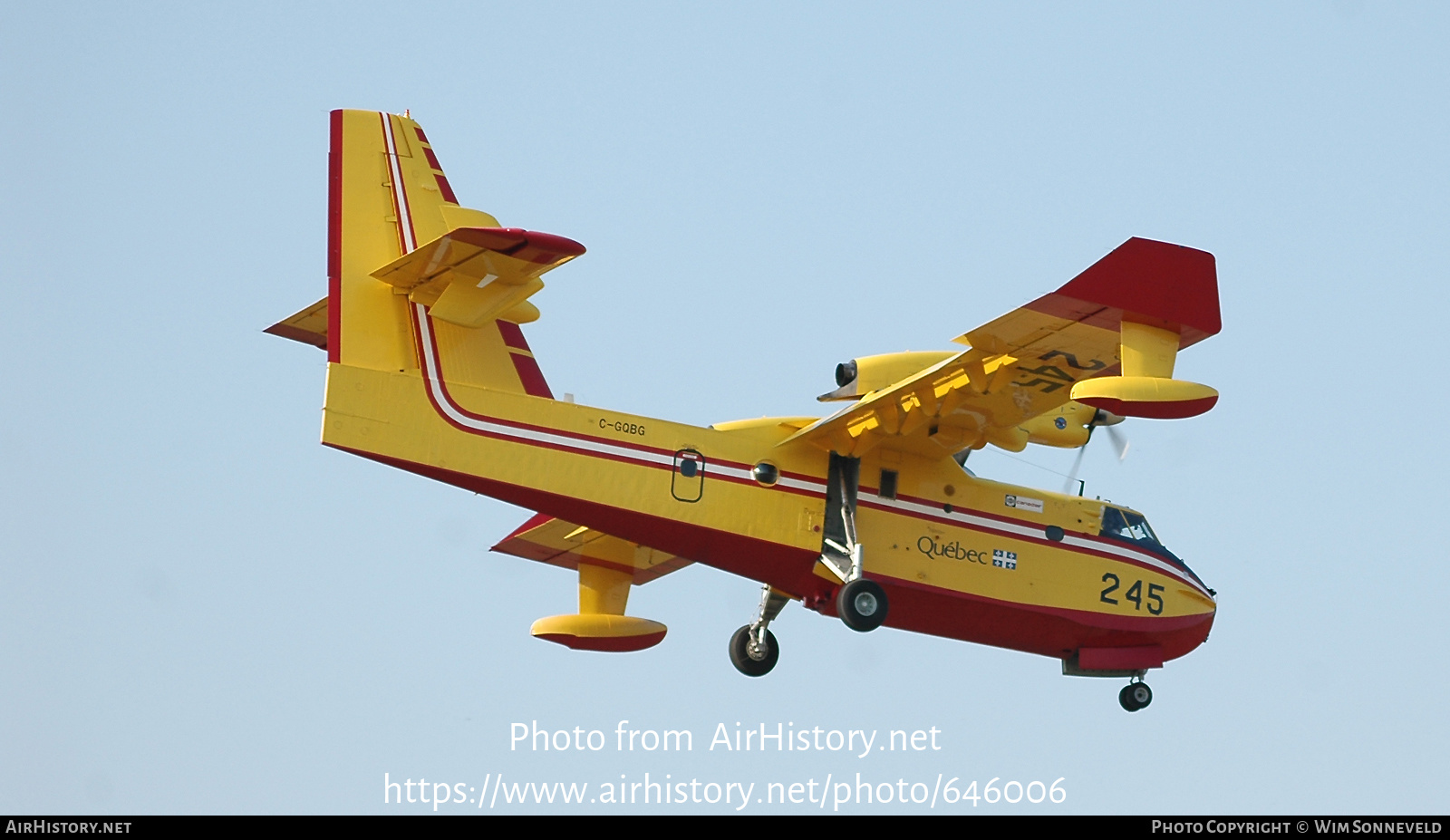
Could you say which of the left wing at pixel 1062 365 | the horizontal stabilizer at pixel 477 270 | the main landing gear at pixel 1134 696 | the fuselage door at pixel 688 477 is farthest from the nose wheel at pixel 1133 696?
the horizontal stabilizer at pixel 477 270

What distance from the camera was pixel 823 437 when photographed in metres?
22.5

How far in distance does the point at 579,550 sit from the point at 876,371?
Result: 6.22 meters

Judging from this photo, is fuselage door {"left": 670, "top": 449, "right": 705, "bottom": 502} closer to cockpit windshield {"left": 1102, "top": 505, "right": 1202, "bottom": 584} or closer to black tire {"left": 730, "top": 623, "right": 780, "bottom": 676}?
black tire {"left": 730, "top": 623, "right": 780, "bottom": 676}

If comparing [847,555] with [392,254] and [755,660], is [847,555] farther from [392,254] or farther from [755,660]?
[392,254]

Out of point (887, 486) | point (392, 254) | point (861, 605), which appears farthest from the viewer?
point (887, 486)

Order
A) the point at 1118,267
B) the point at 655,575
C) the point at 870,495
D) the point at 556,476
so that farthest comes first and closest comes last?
the point at 655,575 < the point at 870,495 < the point at 556,476 < the point at 1118,267

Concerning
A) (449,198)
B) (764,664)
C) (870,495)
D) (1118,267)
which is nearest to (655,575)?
(764,664)

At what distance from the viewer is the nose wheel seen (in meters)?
24.8

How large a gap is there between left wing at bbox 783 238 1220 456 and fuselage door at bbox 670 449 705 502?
54.7 inches

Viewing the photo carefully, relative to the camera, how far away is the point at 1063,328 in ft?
64.5

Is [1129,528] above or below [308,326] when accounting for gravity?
below

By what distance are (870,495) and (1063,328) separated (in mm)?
4135

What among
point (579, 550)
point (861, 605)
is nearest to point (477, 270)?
point (861, 605)

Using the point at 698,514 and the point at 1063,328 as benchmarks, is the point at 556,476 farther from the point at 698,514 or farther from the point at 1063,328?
the point at 1063,328
